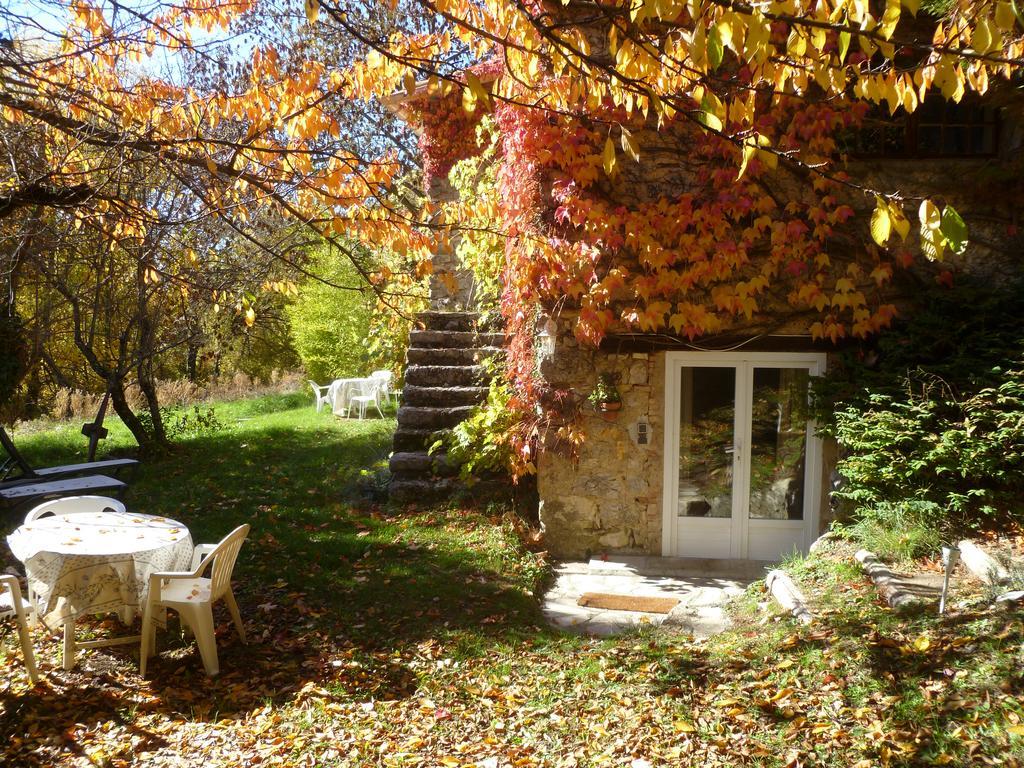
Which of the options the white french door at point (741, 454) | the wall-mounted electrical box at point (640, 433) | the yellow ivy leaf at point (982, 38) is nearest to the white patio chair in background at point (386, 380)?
the wall-mounted electrical box at point (640, 433)

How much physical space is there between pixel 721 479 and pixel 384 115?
11.6 m

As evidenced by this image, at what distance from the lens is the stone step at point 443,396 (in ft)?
30.0

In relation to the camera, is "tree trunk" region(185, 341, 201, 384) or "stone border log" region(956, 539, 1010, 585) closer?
"stone border log" region(956, 539, 1010, 585)

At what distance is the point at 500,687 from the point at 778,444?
13.9 feet

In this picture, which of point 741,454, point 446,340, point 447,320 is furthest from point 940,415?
point 447,320

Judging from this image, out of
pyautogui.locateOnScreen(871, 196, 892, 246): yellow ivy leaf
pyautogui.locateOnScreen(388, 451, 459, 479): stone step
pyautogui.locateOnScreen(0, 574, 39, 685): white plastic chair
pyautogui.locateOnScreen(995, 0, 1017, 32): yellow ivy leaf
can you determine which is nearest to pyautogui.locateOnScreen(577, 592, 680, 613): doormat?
pyautogui.locateOnScreen(388, 451, 459, 479): stone step

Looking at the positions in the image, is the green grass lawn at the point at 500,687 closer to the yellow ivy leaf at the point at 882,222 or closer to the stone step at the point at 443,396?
the yellow ivy leaf at the point at 882,222

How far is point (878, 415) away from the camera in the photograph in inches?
246

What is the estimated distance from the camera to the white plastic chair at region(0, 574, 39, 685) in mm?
4473

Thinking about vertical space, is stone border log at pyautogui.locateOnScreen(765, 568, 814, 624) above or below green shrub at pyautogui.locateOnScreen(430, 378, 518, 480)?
below

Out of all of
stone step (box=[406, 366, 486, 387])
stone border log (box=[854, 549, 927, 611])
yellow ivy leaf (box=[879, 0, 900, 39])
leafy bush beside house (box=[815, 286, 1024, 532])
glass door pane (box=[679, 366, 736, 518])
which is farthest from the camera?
stone step (box=[406, 366, 486, 387])

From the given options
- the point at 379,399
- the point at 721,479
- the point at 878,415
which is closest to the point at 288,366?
the point at 379,399

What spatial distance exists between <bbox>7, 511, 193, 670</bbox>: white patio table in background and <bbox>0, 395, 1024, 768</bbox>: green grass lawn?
41 centimetres

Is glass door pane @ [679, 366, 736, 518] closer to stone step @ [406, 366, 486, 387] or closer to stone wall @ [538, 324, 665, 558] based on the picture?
stone wall @ [538, 324, 665, 558]
